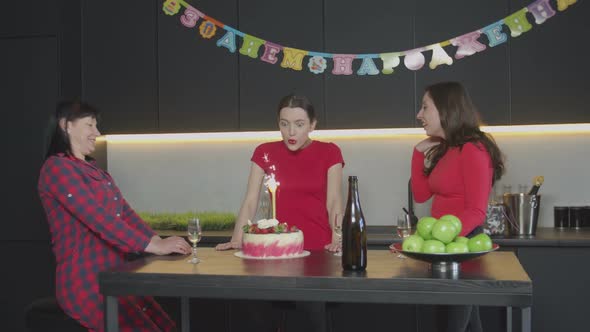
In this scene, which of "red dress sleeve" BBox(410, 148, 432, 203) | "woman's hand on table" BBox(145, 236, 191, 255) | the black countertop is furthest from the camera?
the black countertop

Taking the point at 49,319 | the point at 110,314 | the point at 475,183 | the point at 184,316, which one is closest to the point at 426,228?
the point at 475,183

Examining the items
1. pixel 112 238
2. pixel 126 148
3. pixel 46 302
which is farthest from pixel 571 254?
pixel 126 148

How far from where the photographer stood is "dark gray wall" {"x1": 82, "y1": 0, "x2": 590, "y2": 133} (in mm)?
3729

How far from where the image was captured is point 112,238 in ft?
8.07

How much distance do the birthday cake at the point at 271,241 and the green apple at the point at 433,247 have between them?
577 millimetres

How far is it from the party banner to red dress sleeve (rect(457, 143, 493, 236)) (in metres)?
1.44

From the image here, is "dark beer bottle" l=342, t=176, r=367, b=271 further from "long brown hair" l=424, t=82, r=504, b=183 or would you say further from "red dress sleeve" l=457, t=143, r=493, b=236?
"long brown hair" l=424, t=82, r=504, b=183

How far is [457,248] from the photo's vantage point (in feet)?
6.53

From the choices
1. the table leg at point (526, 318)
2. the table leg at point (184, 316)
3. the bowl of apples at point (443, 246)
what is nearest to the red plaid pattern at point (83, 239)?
the table leg at point (184, 316)

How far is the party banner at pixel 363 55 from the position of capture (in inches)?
147

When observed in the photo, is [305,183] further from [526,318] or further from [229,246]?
[526,318]

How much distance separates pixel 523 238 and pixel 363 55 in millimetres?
1326

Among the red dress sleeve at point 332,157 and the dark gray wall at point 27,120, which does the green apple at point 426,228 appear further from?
the dark gray wall at point 27,120

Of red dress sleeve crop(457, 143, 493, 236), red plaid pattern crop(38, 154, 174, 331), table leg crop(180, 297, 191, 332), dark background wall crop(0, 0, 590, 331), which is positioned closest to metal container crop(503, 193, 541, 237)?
dark background wall crop(0, 0, 590, 331)
